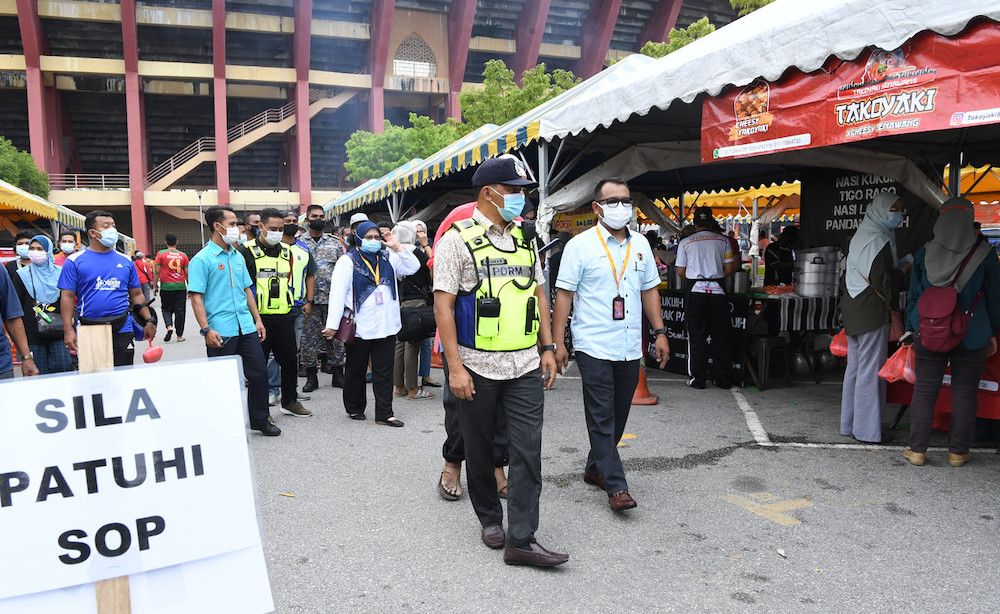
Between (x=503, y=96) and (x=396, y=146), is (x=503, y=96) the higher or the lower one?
the higher one

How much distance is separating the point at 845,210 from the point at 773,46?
5.33 meters

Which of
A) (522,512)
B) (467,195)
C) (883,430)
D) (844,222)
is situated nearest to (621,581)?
(522,512)

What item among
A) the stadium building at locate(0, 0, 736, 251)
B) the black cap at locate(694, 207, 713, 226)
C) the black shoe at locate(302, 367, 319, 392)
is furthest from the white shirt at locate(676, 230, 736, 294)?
the stadium building at locate(0, 0, 736, 251)

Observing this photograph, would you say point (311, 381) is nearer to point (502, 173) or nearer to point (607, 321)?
point (607, 321)

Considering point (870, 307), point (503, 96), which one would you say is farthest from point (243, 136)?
point (870, 307)

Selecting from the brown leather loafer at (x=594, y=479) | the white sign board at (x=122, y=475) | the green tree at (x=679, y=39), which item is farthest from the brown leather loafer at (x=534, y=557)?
the green tree at (x=679, y=39)

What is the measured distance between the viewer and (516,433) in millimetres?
3371

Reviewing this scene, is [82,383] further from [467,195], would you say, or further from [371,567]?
[467,195]

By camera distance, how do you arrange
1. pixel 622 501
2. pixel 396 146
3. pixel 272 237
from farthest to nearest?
pixel 396 146 < pixel 272 237 < pixel 622 501

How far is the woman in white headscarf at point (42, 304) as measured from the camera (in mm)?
7059

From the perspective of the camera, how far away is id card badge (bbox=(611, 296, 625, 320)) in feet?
13.3

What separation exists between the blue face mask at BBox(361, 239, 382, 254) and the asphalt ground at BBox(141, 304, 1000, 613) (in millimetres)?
1604

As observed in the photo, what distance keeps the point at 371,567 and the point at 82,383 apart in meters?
1.88

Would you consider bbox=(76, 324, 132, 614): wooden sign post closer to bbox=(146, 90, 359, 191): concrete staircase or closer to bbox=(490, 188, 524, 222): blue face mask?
bbox=(490, 188, 524, 222): blue face mask
